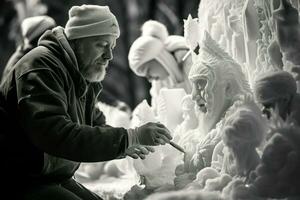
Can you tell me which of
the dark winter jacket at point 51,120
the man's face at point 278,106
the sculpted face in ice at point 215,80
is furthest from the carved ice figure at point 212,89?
the dark winter jacket at point 51,120

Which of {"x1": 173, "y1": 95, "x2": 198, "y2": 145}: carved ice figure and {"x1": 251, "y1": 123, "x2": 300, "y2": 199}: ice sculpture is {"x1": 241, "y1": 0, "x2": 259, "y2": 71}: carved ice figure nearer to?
{"x1": 173, "y1": 95, "x2": 198, "y2": 145}: carved ice figure

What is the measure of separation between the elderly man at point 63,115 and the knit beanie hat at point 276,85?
1.57 feet

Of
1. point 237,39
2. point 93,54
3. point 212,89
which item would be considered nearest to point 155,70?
point 237,39

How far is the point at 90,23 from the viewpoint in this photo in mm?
3080

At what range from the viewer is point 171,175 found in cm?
379

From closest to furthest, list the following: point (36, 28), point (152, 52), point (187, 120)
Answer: point (187, 120), point (152, 52), point (36, 28)

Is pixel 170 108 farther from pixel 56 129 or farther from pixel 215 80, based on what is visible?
pixel 56 129

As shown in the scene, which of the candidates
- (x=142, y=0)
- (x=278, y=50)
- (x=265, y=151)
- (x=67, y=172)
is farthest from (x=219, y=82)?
(x=142, y=0)

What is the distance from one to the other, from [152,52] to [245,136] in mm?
1994

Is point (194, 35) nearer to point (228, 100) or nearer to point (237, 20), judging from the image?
point (237, 20)

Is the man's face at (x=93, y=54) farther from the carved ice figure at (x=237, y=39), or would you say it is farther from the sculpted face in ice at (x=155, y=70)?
the sculpted face in ice at (x=155, y=70)

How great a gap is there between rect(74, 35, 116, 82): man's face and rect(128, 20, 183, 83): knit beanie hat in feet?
4.95

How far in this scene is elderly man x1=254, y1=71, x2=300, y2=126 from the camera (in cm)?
274

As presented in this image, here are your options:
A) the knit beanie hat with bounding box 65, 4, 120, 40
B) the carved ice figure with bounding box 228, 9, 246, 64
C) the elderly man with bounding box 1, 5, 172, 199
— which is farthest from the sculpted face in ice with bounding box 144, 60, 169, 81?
the knit beanie hat with bounding box 65, 4, 120, 40
